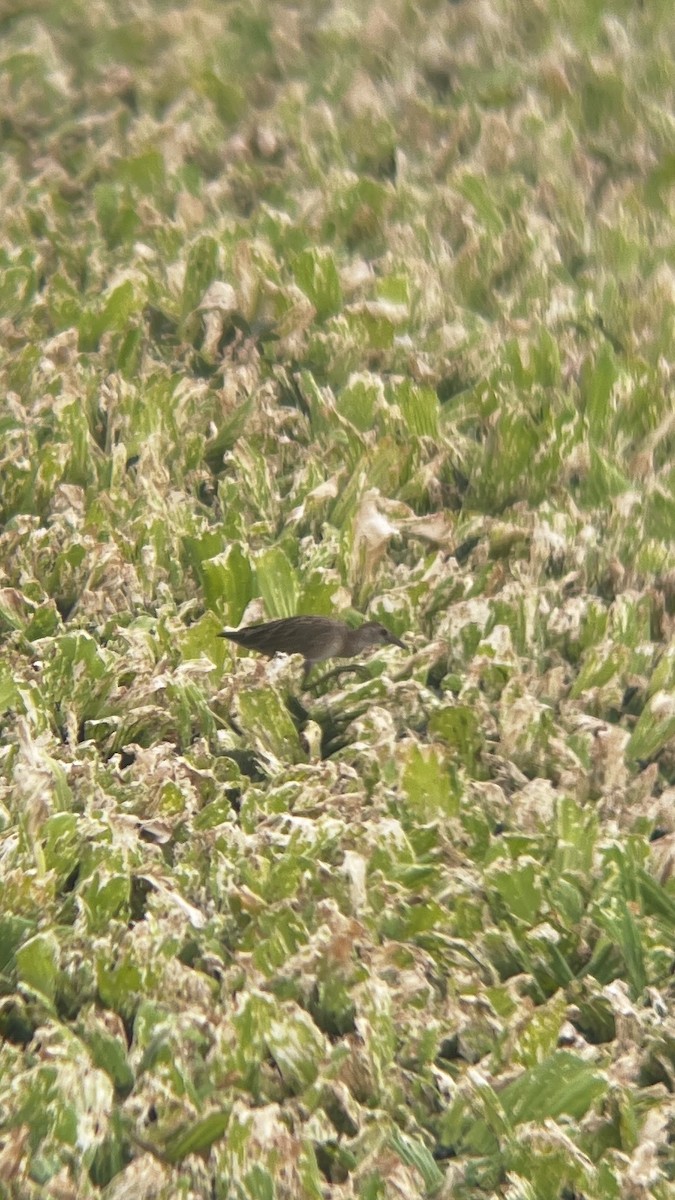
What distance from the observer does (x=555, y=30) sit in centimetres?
654

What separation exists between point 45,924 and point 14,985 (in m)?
0.13

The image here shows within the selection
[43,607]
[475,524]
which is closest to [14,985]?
[43,607]

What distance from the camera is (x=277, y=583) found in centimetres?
368

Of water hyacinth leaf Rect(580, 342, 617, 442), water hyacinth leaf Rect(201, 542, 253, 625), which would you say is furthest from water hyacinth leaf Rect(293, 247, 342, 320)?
water hyacinth leaf Rect(201, 542, 253, 625)

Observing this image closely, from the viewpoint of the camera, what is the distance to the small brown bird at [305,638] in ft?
11.3

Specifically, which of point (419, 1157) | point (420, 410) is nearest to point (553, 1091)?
point (419, 1157)

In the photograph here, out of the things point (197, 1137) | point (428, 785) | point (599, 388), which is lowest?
point (599, 388)

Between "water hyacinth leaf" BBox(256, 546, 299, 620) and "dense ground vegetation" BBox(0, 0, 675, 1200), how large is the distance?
0.03 feet

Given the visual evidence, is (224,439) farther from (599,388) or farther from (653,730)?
(653,730)

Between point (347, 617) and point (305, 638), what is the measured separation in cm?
29

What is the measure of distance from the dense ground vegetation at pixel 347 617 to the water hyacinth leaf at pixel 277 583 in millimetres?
10

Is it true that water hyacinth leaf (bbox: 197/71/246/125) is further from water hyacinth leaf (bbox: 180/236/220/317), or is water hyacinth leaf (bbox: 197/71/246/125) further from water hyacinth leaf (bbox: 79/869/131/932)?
water hyacinth leaf (bbox: 79/869/131/932)

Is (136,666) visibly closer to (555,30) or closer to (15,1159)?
(15,1159)

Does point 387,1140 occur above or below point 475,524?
above
